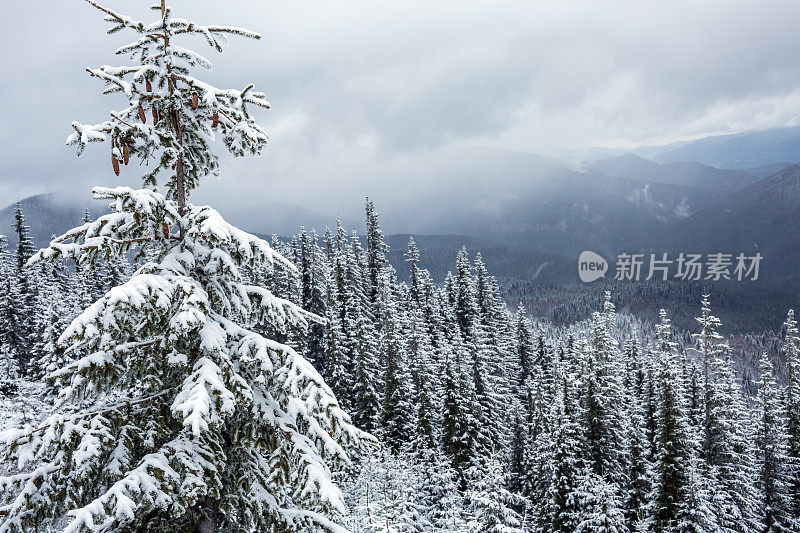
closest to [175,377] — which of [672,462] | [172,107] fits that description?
[172,107]

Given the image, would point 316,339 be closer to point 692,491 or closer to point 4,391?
point 4,391

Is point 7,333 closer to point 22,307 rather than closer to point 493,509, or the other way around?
point 22,307

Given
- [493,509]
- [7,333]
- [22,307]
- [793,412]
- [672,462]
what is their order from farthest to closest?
[22,307] → [7,333] → [793,412] → [672,462] → [493,509]

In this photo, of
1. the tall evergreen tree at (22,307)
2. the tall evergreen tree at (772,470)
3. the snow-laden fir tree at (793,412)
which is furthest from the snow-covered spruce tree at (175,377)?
the tall evergreen tree at (22,307)

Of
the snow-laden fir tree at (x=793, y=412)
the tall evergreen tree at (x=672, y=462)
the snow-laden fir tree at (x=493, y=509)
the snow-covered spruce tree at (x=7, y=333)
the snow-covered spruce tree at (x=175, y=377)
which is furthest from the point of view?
the snow-covered spruce tree at (x=7, y=333)

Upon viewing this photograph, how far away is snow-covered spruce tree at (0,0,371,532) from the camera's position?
17.6ft

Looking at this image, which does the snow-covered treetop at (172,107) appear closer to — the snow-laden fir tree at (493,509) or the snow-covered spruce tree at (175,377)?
the snow-covered spruce tree at (175,377)

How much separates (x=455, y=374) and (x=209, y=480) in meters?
29.6

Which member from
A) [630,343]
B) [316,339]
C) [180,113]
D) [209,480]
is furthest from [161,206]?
[630,343]

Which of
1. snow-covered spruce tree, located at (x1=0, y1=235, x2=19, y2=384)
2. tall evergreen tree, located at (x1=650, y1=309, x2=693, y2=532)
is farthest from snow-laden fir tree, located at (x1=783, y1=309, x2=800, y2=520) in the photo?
snow-covered spruce tree, located at (x1=0, y1=235, x2=19, y2=384)

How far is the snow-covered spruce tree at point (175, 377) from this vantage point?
5.36 metres

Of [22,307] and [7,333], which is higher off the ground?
[22,307]

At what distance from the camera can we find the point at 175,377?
6480 mm

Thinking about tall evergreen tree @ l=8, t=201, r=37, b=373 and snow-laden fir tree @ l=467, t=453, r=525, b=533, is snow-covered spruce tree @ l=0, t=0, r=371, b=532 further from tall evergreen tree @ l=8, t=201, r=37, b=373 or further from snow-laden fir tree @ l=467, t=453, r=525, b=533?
tall evergreen tree @ l=8, t=201, r=37, b=373
